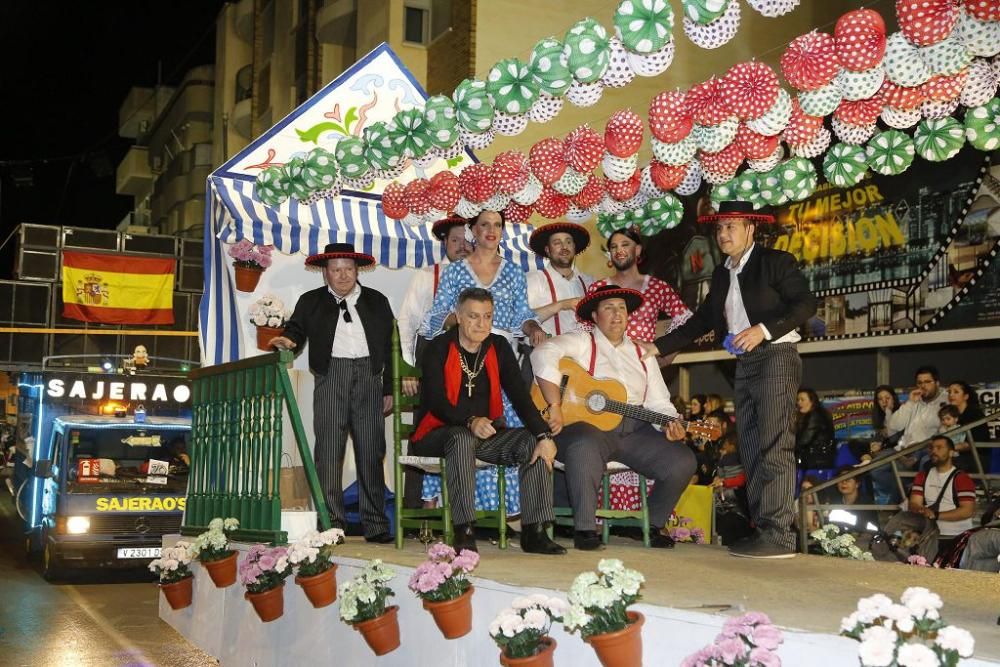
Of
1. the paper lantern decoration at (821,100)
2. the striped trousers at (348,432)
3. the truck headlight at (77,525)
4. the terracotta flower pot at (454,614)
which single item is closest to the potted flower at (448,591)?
the terracotta flower pot at (454,614)

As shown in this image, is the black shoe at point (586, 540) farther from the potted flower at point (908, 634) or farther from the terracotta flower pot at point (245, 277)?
the terracotta flower pot at point (245, 277)

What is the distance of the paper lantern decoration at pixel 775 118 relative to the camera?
687cm

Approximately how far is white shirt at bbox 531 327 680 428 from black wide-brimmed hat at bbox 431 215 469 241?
1876mm

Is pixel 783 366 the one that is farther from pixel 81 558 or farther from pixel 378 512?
pixel 81 558

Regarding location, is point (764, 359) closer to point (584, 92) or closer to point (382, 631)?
point (584, 92)

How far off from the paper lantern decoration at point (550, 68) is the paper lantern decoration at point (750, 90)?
0.92 metres

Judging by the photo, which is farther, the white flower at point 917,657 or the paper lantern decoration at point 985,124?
the paper lantern decoration at point 985,124

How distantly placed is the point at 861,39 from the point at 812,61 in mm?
301

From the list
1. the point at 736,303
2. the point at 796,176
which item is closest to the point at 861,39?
the point at 736,303

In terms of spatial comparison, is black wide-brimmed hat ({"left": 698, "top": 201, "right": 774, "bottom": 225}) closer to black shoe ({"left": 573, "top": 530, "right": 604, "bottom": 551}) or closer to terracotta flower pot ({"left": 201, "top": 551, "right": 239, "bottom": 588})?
black shoe ({"left": 573, "top": 530, "right": 604, "bottom": 551})

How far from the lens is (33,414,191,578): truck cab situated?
1291 cm

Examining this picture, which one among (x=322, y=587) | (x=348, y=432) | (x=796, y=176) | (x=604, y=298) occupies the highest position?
(x=796, y=176)

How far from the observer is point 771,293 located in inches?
260

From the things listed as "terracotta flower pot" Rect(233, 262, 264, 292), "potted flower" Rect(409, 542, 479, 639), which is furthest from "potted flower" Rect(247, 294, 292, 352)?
"potted flower" Rect(409, 542, 479, 639)
